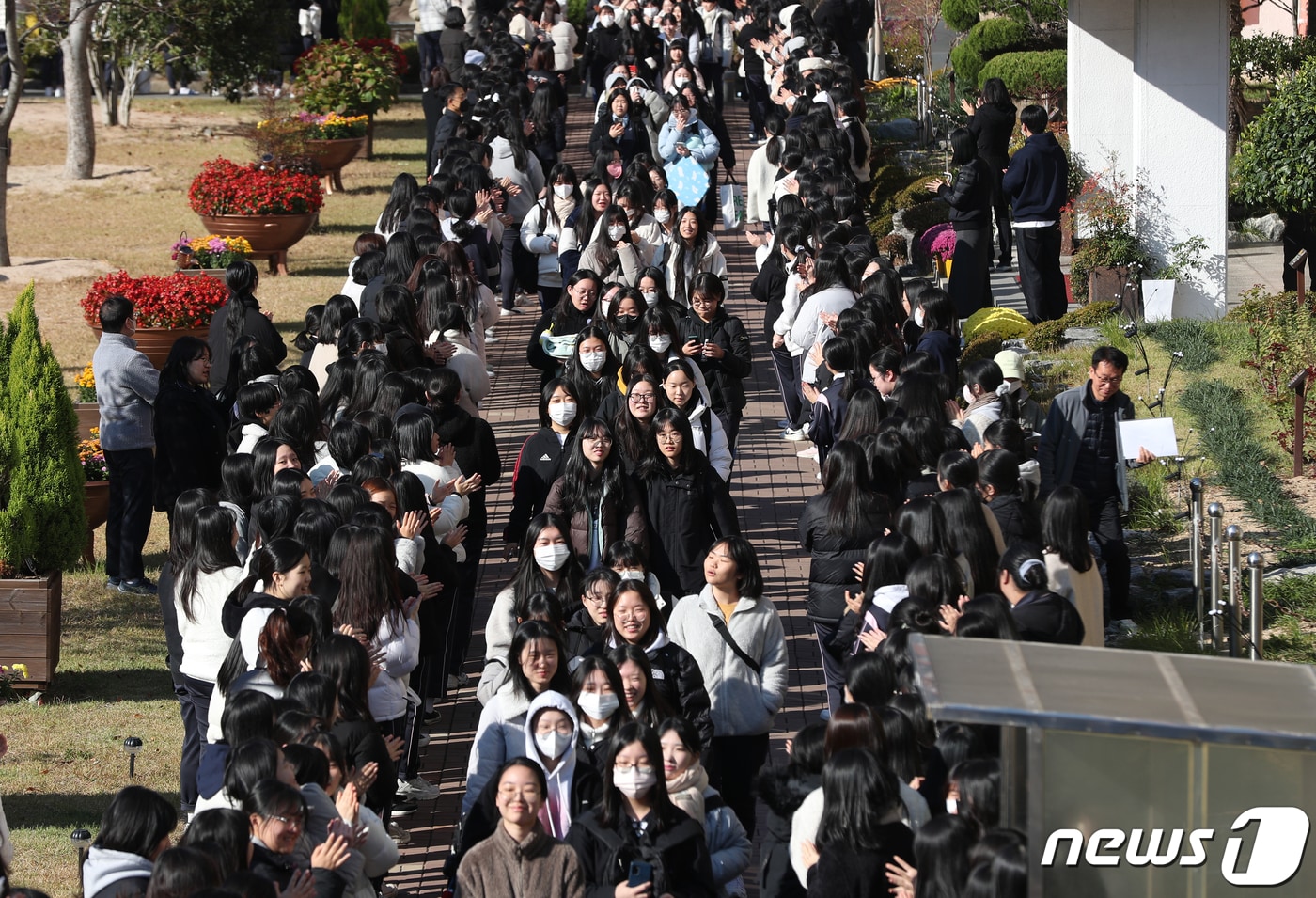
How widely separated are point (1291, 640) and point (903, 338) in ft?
10.4

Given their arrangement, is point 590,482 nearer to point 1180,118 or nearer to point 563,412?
point 563,412

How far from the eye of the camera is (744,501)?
13.0m

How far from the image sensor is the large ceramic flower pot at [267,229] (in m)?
20.9

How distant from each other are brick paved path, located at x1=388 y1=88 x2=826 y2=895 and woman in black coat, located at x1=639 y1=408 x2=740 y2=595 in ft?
3.38

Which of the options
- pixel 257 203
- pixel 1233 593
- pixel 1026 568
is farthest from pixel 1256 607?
pixel 257 203

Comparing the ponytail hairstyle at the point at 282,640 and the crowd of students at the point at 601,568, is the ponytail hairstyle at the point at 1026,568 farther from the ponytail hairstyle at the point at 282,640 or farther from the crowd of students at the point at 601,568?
the ponytail hairstyle at the point at 282,640

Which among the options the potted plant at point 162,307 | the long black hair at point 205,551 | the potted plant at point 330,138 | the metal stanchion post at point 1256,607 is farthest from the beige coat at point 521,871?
the potted plant at point 330,138

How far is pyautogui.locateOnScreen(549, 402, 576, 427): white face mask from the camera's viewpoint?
973cm

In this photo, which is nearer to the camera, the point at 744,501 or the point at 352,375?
the point at 352,375

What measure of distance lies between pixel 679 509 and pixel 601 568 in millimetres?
1253

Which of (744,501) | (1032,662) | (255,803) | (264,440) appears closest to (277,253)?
(744,501)

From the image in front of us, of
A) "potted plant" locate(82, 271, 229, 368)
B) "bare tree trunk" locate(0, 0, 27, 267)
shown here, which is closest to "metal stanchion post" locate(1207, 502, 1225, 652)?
"potted plant" locate(82, 271, 229, 368)

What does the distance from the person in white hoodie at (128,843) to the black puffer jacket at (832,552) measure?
3.62m

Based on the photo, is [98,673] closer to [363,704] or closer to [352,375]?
[352,375]
